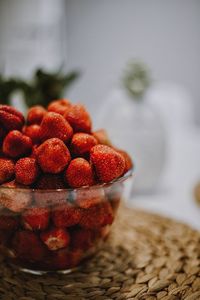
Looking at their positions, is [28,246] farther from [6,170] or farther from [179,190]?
[179,190]

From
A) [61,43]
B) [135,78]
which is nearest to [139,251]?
[135,78]

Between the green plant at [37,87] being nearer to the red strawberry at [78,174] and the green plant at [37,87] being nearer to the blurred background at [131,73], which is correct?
the blurred background at [131,73]

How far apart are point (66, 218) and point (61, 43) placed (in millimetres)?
2804

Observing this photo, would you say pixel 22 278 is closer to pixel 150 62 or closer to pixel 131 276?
pixel 131 276

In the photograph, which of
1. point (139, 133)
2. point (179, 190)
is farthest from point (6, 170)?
point (179, 190)

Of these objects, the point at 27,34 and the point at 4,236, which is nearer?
the point at 4,236

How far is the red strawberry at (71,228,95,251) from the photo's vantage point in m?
0.60

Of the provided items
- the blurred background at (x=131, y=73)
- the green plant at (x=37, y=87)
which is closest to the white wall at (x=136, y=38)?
the blurred background at (x=131, y=73)

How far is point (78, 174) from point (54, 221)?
0.08 meters

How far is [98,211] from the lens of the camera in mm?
595

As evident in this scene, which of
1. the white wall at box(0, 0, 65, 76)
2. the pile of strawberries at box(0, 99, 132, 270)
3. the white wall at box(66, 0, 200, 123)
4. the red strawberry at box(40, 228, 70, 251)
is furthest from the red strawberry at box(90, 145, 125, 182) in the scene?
the white wall at box(66, 0, 200, 123)

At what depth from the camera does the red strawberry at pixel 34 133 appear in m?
0.65

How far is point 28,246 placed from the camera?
0.60 m

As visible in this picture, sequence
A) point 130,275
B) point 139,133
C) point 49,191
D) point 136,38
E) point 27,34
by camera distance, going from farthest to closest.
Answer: point 136,38 → point 27,34 → point 139,133 → point 130,275 → point 49,191
